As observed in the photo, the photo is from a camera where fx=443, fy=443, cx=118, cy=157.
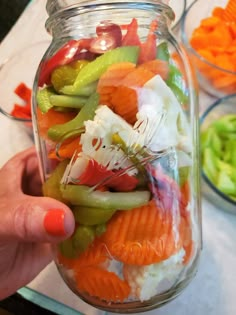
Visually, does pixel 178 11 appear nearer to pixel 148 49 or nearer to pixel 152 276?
pixel 148 49

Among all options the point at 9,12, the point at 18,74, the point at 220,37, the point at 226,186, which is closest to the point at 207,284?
the point at 226,186

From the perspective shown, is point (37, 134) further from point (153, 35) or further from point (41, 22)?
point (41, 22)

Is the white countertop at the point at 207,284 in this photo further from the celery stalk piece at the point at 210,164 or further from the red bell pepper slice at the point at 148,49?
the red bell pepper slice at the point at 148,49

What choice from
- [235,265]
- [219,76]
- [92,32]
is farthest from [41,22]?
[235,265]

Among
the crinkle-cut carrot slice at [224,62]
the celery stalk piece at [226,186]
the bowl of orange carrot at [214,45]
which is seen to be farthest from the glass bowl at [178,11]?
the celery stalk piece at [226,186]

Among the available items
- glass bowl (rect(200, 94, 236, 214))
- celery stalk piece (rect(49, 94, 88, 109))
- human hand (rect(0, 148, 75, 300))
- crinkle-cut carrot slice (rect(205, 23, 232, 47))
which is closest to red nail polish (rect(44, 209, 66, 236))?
human hand (rect(0, 148, 75, 300))

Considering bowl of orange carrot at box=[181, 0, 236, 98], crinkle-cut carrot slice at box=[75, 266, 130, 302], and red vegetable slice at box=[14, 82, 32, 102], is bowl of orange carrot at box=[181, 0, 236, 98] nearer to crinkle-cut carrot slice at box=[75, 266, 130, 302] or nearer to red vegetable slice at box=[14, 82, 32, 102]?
red vegetable slice at box=[14, 82, 32, 102]
